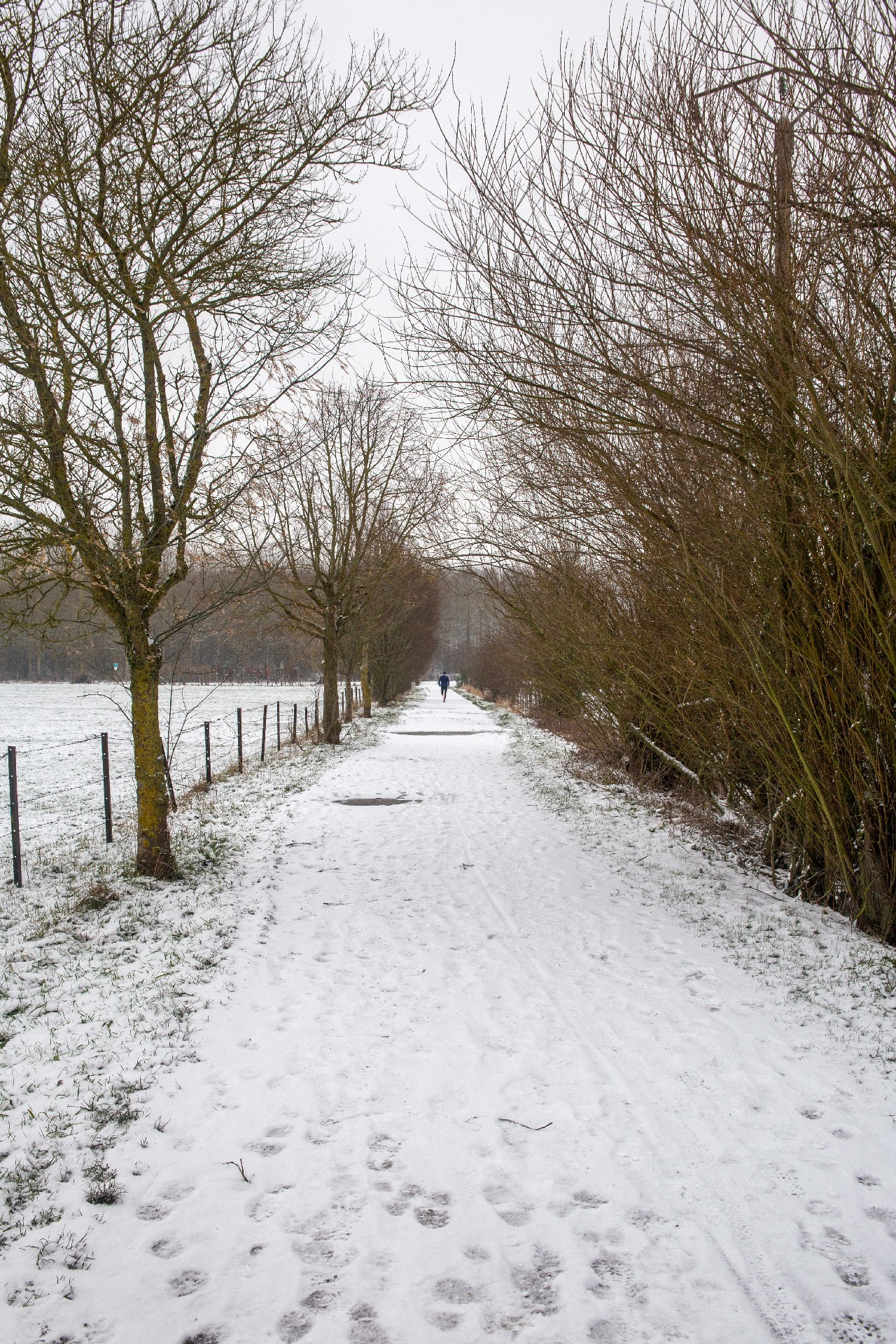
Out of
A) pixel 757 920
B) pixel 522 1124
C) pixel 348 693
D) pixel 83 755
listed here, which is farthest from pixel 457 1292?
pixel 348 693

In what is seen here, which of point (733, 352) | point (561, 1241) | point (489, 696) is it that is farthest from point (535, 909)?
point (489, 696)

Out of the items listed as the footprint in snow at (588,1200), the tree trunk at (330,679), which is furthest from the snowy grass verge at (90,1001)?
the tree trunk at (330,679)

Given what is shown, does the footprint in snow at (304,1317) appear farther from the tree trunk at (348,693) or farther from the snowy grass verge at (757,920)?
the tree trunk at (348,693)

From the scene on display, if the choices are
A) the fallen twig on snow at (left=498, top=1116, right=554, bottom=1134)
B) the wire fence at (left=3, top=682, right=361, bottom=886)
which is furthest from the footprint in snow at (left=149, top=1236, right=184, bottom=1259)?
the wire fence at (left=3, top=682, right=361, bottom=886)

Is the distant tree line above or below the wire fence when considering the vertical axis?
above

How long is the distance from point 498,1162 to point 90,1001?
9.25 ft

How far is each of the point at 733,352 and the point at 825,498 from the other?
112 cm

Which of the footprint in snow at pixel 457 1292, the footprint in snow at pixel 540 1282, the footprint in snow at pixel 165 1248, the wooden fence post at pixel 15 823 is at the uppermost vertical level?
the wooden fence post at pixel 15 823

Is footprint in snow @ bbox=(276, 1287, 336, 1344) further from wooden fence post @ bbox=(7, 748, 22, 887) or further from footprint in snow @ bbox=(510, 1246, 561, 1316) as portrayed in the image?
wooden fence post @ bbox=(7, 748, 22, 887)

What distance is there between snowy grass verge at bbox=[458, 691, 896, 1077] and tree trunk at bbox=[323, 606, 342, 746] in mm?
8451

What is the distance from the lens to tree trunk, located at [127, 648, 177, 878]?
24.1 feet

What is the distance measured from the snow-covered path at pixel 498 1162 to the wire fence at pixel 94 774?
12.3 ft

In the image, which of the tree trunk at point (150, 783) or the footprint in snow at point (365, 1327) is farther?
the tree trunk at point (150, 783)

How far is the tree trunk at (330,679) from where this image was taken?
64.1ft
